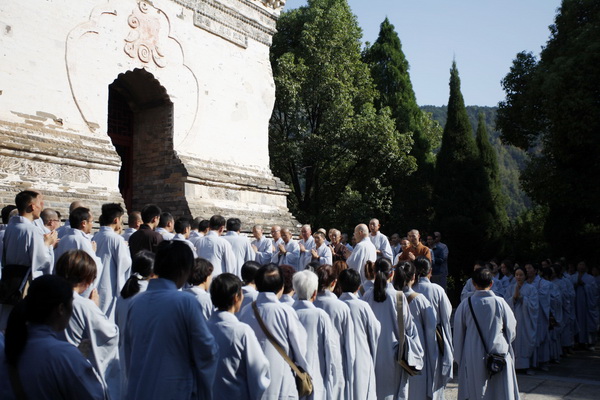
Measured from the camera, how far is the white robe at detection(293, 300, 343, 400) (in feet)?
15.7

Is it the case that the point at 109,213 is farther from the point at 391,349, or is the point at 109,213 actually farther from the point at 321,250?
the point at 321,250

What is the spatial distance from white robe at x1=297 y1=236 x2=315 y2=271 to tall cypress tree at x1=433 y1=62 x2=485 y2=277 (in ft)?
36.1

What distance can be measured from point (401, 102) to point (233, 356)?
2320 centimetres

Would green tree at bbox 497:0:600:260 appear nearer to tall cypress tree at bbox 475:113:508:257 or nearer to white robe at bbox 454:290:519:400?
tall cypress tree at bbox 475:113:508:257

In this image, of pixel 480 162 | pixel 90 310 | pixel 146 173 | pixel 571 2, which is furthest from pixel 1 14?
pixel 480 162

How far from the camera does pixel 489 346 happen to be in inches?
238

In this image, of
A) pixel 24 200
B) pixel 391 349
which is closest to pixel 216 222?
pixel 24 200

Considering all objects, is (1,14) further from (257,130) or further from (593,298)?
(593,298)

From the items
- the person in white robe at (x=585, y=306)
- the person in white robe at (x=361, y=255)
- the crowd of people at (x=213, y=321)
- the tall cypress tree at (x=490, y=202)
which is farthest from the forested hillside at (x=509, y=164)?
the crowd of people at (x=213, y=321)

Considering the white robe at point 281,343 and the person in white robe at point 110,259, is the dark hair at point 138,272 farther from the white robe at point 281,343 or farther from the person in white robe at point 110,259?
the person in white robe at point 110,259

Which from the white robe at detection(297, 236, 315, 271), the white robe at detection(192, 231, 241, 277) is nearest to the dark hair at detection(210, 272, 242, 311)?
the white robe at detection(192, 231, 241, 277)

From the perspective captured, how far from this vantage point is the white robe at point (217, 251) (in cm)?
828

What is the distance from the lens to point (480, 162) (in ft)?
74.4

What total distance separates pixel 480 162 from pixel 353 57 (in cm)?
681
